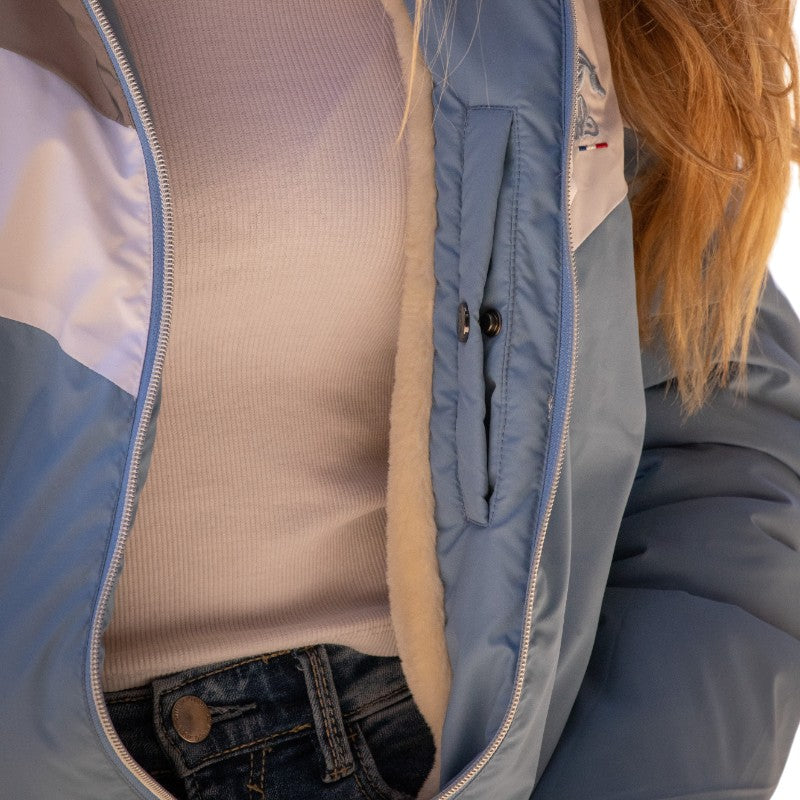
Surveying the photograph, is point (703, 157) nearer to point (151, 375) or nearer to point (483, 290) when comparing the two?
point (483, 290)

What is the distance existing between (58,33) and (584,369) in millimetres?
478

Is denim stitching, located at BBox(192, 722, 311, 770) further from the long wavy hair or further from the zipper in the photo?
the long wavy hair

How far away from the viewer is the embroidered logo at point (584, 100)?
2.54 ft

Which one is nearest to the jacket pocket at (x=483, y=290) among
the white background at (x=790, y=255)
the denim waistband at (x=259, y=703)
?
the denim waistband at (x=259, y=703)

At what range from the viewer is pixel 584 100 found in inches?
31.2

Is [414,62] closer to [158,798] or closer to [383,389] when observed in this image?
[383,389]

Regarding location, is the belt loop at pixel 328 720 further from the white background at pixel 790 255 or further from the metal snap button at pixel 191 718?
the white background at pixel 790 255

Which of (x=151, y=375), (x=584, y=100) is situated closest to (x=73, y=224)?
(x=151, y=375)

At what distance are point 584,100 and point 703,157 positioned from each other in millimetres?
155

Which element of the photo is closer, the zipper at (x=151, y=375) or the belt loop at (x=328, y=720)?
the zipper at (x=151, y=375)

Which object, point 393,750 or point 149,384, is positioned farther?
point 393,750

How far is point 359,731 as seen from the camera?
81cm

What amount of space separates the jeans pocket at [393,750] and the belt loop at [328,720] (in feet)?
0.04

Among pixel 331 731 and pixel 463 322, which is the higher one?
pixel 463 322
